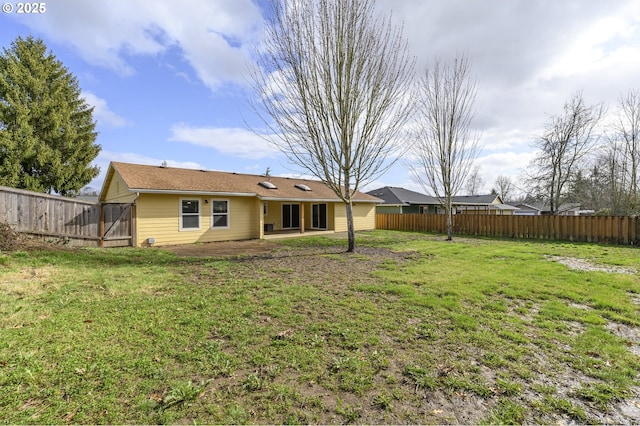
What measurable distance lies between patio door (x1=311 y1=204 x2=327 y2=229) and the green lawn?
13.6m

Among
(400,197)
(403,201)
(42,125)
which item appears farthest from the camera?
(400,197)

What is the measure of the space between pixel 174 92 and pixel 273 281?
9995 millimetres

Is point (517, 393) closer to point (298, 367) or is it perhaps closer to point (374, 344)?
point (374, 344)

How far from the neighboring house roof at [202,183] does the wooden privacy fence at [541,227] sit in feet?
15.7

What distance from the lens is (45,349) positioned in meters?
3.00

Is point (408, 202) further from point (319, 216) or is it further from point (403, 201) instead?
point (319, 216)

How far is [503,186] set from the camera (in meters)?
56.4

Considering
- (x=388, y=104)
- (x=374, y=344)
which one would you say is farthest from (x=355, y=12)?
(x=374, y=344)

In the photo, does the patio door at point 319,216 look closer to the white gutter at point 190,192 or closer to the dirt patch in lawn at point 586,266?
the white gutter at point 190,192

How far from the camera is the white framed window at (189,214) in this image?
12586 mm

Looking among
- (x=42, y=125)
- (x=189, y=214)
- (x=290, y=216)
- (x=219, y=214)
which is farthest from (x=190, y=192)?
(x=42, y=125)

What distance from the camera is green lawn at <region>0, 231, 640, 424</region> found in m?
2.25

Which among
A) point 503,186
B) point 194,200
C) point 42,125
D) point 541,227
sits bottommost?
point 541,227

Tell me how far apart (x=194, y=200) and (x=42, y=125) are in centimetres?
1415
